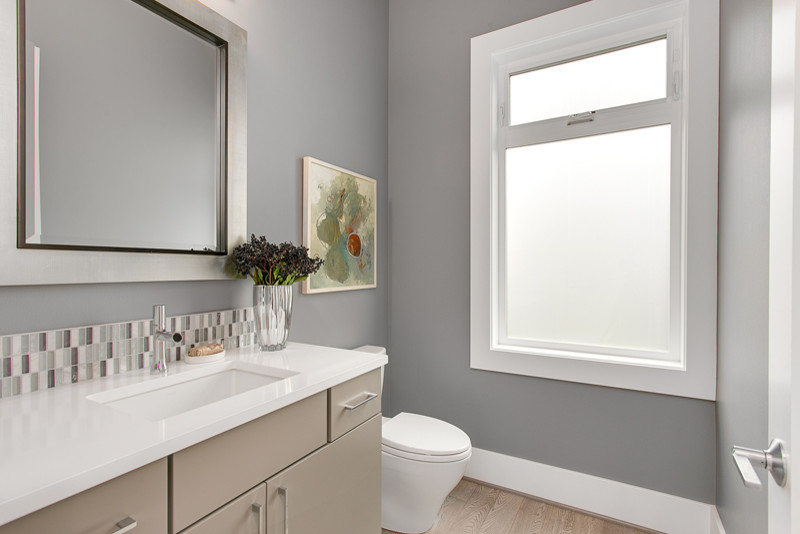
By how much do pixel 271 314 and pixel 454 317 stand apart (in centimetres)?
114

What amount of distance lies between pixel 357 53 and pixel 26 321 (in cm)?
189

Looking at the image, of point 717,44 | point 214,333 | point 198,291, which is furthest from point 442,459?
point 717,44

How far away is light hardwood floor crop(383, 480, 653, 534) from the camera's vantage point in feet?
5.61

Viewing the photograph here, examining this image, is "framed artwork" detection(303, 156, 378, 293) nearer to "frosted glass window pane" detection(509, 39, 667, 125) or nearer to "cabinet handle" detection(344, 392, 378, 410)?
"cabinet handle" detection(344, 392, 378, 410)

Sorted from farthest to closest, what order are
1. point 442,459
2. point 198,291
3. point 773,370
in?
point 442,459 < point 198,291 < point 773,370

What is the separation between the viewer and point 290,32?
65.4 inches

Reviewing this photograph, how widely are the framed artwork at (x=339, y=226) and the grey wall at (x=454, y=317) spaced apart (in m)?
0.27

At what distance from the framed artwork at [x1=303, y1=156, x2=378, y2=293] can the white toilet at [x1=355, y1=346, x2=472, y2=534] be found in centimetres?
76

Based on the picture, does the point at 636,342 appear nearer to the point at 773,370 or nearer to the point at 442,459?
the point at 442,459

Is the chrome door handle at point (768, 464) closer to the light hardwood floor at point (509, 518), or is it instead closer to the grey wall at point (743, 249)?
the grey wall at point (743, 249)

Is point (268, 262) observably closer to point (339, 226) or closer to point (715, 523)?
point (339, 226)

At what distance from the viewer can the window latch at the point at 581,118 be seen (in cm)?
192

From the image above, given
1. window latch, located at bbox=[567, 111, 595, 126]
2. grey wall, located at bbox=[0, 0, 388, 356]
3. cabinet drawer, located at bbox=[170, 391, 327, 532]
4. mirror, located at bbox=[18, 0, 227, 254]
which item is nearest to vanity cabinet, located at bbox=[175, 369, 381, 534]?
cabinet drawer, located at bbox=[170, 391, 327, 532]

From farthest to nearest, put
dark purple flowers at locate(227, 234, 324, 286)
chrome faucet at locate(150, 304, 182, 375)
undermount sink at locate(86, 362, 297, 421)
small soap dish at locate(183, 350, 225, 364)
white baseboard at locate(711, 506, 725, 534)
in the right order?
white baseboard at locate(711, 506, 725, 534) → dark purple flowers at locate(227, 234, 324, 286) → small soap dish at locate(183, 350, 225, 364) → chrome faucet at locate(150, 304, 182, 375) → undermount sink at locate(86, 362, 297, 421)
